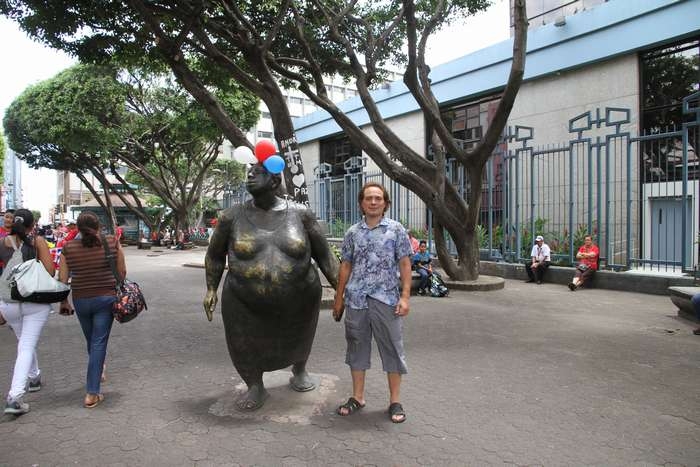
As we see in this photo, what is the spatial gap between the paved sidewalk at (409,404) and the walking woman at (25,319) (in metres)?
0.18

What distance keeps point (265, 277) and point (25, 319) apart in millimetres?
1924

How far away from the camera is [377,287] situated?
3.32 metres

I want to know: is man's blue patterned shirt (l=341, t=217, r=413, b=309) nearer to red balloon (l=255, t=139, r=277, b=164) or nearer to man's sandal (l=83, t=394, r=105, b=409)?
red balloon (l=255, t=139, r=277, b=164)

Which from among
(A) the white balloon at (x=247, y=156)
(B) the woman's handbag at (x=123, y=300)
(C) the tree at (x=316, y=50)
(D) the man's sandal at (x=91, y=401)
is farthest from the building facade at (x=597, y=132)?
(D) the man's sandal at (x=91, y=401)

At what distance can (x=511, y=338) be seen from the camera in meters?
5.71

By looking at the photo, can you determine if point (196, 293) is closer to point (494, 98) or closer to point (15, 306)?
point (15, 306)

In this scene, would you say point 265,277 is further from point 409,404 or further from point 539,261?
point 539,261

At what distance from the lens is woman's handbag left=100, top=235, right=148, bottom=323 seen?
147 inches

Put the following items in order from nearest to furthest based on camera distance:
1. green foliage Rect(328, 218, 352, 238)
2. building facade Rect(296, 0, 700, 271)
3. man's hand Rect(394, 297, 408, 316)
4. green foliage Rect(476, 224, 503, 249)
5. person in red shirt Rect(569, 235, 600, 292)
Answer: man's hand Rect(394, 297, 408, 316) < person in red shirt Rect(569, 235, 600, 292) < building facade Rect(296, 0, 700, 271) < green foliage Rect(476, 224, 503, 249) < green foliage Rect(328, 218, 352, 238)

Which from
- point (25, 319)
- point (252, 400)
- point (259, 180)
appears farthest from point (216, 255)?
point (25, 319)

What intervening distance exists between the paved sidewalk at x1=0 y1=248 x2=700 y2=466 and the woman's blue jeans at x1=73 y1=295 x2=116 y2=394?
0.72 ft

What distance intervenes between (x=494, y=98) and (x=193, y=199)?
1598cm

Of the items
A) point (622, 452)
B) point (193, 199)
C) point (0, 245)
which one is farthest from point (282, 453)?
point (193, 199)

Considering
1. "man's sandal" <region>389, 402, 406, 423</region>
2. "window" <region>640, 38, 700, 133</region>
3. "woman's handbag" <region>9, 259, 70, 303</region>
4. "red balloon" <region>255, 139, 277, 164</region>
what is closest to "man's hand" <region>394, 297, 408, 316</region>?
"man's sandal" <region>389, 402, 406, 423</region>
